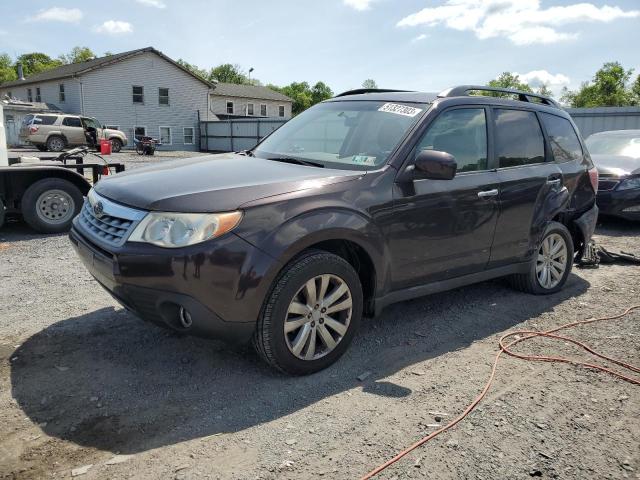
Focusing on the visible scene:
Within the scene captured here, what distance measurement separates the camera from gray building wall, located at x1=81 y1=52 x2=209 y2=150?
33844 millimetres

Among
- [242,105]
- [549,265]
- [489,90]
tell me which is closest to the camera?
[489,90]

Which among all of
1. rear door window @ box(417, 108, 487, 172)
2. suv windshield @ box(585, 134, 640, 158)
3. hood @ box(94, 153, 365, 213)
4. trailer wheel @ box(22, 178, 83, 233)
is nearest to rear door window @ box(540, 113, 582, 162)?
Result: rear door window @ box(417, 108, 487, 172)

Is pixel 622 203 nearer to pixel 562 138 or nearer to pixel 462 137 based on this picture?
pixel 562 138

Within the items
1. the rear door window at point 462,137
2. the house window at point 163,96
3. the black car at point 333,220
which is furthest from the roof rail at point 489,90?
the house window at point 163,96

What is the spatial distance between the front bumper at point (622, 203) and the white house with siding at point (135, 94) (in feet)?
103

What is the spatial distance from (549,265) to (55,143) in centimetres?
2748

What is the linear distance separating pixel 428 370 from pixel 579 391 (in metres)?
0.93

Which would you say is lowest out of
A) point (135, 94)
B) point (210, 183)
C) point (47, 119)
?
point (210, 183)

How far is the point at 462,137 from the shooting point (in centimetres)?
414

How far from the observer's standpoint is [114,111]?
34.4m

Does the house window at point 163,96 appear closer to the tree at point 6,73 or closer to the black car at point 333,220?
the black car at point 333,220

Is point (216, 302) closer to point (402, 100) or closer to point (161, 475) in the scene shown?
point (161, 475)

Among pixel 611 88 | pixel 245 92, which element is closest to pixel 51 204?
pixel 245 92

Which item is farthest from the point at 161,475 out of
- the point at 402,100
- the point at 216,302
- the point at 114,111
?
the point at 114,111
